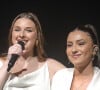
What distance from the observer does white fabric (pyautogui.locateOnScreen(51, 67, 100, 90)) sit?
A: 4.58 feet

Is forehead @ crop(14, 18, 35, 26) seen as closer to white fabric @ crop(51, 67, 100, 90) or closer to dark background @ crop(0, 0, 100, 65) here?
white fabric @ crop(51, 67, 100, 90)

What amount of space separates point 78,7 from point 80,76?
76cm

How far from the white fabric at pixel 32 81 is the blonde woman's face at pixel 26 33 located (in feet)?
0.38

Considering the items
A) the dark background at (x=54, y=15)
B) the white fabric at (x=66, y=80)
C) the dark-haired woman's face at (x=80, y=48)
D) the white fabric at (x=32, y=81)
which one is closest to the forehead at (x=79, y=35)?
the dark-haired woman's face at (x=80, y=48)

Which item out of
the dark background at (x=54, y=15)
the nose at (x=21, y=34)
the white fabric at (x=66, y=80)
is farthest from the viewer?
the dark background at (x=54, y=15)

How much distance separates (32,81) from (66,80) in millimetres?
205

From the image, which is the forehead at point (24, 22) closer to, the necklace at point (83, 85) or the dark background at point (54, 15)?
the necklace at point (83, 85)

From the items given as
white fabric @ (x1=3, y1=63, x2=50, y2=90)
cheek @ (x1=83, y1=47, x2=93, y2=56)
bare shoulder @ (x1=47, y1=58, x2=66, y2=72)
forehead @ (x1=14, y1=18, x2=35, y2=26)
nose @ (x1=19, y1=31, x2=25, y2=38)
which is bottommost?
white fabric @ (x1=3, y1=63, x2=50, y2=90)

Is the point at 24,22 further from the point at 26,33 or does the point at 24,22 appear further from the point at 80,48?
the point at 80,48

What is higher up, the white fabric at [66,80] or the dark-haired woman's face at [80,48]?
the dark-haired woman's face at [80,48]

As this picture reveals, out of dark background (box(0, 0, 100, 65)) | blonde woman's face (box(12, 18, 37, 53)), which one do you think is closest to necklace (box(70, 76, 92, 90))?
blonde woman's face (box(12, 18, 37, 53))

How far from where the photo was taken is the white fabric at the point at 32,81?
1557 millimetres

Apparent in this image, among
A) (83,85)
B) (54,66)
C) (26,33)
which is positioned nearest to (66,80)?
(83,85)

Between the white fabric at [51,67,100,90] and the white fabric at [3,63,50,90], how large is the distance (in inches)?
2.7
